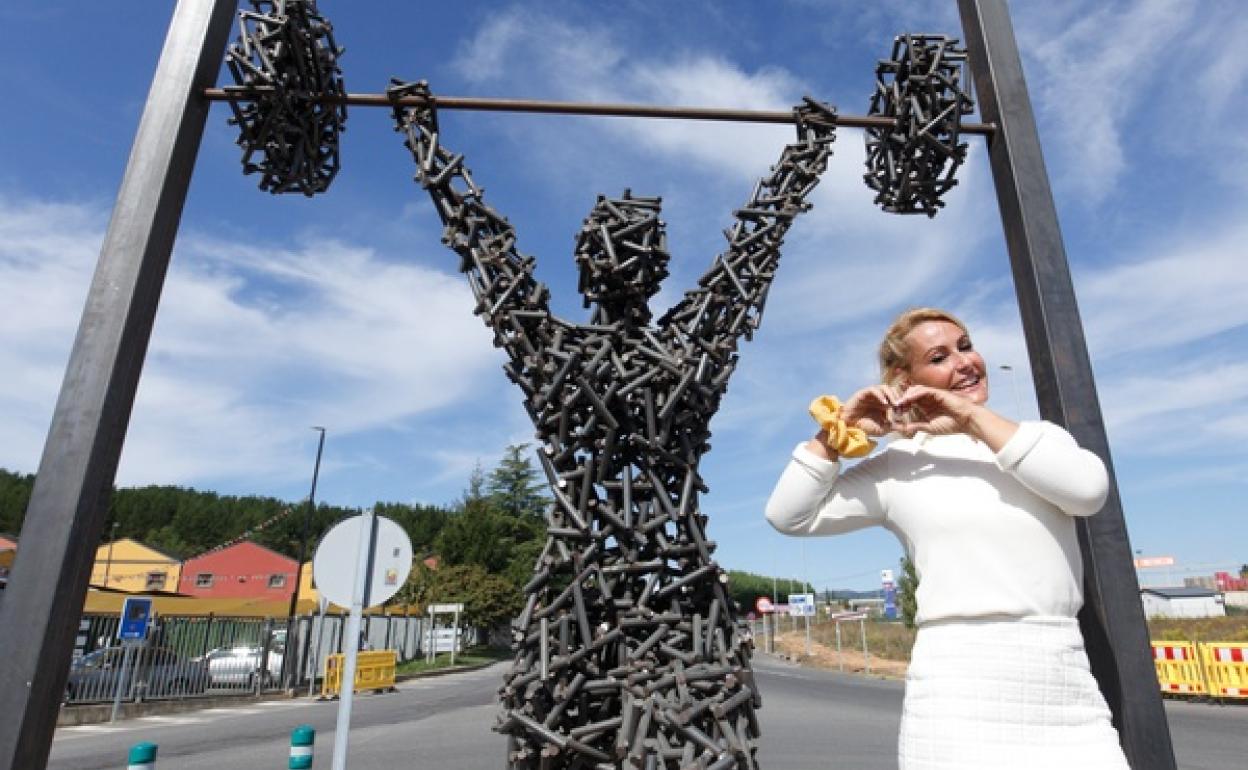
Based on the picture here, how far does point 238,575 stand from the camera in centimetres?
Answer: 5188

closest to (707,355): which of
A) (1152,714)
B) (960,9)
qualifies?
(1152,714)

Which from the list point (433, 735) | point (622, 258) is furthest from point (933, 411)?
point (433, 735)

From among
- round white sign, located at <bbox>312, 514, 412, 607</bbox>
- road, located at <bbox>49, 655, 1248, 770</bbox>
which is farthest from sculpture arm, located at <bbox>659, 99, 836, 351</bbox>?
road, located at <bbox>49, 655, 1248, 770</bbox>

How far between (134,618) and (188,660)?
4056 mm

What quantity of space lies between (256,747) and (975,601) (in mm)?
10773

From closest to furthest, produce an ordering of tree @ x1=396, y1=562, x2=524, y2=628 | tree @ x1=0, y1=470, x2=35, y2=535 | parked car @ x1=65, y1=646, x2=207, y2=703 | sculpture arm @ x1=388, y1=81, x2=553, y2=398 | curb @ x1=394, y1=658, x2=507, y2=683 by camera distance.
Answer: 1. sculpture arm @ x1=388, y1=81, x2=553, y2=398
2. parked car @ x1=65, y1=646, x2=207, y2=703
3. curb @ x1=394, y1=658, x2=507, y2=683
4. tree @ x1=396, y1=562, x2=524, y2=628
5. tree @ x1=0, y1=470, x2=35, y2=535

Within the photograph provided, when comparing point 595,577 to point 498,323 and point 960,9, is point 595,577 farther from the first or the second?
point 960,9

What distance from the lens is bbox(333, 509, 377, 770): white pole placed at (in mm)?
4562

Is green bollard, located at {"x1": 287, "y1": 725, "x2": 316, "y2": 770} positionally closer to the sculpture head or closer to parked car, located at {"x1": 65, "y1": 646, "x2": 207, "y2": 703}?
the sculpture head

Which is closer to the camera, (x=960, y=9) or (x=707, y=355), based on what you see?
(x=707, y=355)

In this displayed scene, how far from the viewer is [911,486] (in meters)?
1.82

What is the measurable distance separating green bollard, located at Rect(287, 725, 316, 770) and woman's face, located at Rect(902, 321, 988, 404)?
3.62 meters

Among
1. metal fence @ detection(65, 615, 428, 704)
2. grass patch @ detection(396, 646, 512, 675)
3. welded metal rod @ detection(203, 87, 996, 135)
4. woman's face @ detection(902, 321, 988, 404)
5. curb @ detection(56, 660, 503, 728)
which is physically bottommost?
curb @ detection(56, 660, 503, 728)

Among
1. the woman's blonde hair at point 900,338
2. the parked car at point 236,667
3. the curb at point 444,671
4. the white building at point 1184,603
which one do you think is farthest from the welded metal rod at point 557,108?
the white building at point 1184,603
